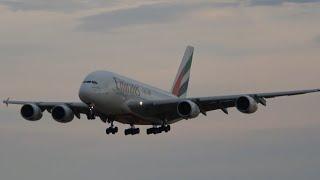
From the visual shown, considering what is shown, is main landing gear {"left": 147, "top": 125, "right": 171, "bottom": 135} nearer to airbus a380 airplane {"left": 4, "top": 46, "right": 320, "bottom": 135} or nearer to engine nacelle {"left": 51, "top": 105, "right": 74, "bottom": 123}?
airbus a380 airplane {"left": 4, "top": 46, "right": 320, "bottom": 135}

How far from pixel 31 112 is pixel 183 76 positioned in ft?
74.3

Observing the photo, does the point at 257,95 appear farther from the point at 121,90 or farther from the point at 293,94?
the point at 121,90

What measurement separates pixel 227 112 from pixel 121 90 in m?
9.09

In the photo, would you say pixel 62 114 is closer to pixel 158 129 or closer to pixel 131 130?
pixel 131 130

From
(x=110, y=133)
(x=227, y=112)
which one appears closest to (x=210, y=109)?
(x=227, y=112)

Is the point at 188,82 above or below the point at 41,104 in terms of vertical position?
above

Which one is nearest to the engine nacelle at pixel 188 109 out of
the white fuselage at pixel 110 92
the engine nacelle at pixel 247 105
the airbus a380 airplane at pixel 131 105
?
the airbus a380 airplane at pixel 131 105

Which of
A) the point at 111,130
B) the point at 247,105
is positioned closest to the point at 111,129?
the point at 111,130

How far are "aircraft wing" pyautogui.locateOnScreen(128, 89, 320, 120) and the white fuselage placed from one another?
0.72m

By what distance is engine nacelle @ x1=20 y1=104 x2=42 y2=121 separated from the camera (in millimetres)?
94062

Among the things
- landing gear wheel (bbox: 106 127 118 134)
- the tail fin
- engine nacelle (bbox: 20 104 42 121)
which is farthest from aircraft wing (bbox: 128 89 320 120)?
the tail fin

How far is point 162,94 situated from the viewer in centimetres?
9694

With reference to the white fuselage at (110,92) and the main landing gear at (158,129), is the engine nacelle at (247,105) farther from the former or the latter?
the main landing gear at (158,129)

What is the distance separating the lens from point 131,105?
89.5 m
